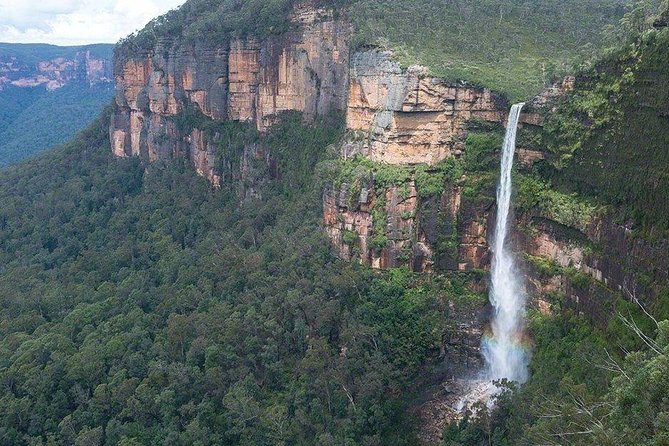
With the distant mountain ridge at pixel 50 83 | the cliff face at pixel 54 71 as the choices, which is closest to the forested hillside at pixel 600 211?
the distant mountain ridge at pixel 50 83

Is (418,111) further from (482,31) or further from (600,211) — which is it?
(600,211)

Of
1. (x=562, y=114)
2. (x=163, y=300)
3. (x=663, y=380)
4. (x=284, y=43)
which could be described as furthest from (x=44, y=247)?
(x=663, y=380)

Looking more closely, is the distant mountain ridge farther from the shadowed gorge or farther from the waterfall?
the waterfall

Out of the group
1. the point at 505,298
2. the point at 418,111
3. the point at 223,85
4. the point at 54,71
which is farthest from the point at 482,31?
the point at 54,71

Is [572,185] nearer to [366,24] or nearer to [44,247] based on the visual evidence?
[366,24]

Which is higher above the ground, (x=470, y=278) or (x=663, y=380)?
(x=663, y=380)

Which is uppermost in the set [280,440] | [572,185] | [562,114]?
[562,114]
